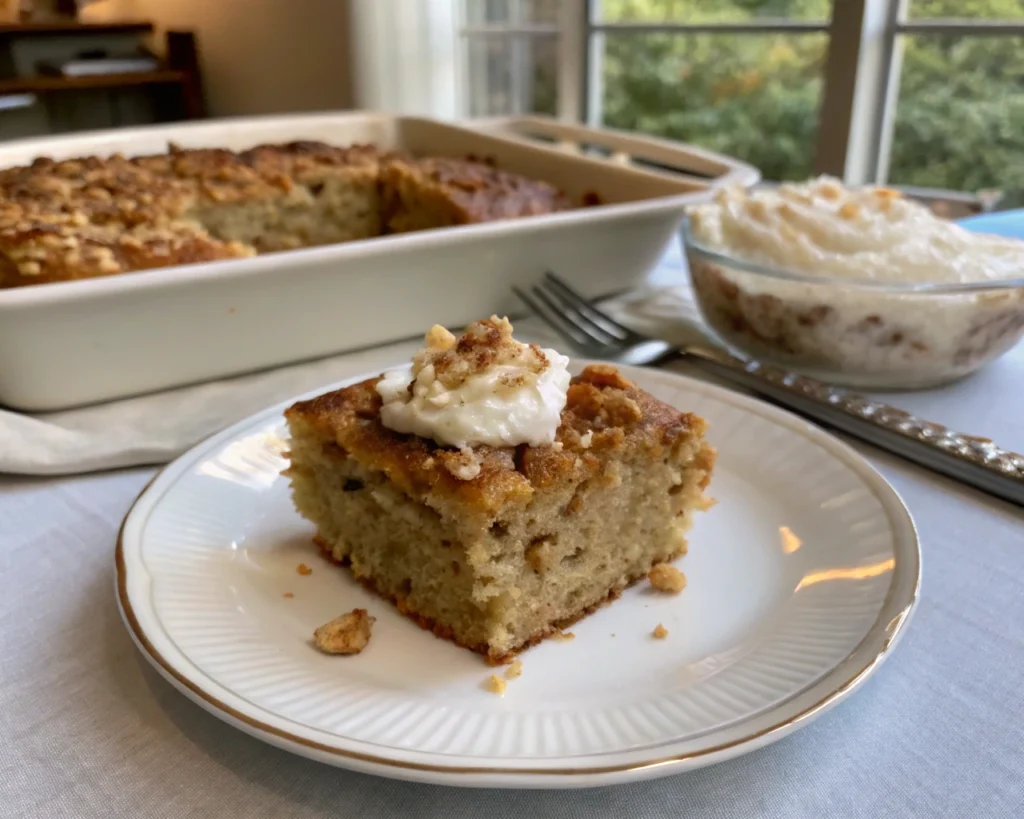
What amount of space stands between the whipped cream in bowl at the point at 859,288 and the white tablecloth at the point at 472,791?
45 cm

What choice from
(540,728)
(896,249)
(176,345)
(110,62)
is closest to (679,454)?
(540,728)

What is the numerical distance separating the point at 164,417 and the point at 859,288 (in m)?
1.04

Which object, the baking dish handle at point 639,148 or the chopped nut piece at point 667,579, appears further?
the baking dish handle at point 639,148

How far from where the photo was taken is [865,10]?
101 inches

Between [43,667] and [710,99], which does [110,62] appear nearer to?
[710,99]

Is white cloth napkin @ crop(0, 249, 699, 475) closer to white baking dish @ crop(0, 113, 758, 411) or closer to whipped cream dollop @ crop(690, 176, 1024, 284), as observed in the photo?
white baking dish @ crop(0, 113, 758, 411)

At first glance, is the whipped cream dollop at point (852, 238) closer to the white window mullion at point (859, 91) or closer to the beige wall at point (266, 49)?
the white window mullion at point (859, 91)

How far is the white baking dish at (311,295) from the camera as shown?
1237 millimetres

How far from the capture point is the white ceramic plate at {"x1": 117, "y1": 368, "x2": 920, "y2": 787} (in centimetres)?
67

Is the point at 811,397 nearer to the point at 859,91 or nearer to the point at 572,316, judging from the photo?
the point at 572,316

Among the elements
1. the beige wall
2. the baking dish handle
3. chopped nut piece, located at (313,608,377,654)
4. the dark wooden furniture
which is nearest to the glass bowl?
the baking dish handle

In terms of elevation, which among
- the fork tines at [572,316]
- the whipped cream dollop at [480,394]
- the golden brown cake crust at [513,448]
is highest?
the whipped cream dollop at [480,394]

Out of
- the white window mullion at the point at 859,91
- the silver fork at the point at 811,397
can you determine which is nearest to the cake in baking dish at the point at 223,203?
the silver fork at the point at 811,397

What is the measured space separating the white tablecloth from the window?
2152mm
